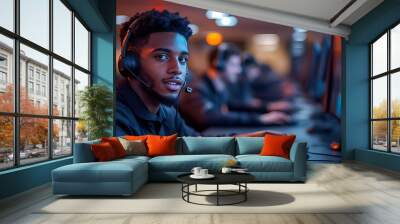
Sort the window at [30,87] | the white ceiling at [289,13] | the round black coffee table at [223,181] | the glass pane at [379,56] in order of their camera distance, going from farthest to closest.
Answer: the glass pane at [379,56], the white ceiling at [289,13], the window at [30,87], the round black coffee table at [223,181]

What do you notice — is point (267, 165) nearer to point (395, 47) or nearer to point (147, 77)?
point (147, 77)

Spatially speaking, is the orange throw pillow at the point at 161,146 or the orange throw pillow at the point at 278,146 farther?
the orange throw pillow at the point at 161,146

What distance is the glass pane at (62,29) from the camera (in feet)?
21.9

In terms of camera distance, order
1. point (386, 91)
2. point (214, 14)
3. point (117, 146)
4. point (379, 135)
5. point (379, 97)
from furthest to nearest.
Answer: point (214, 14), point (379, 97), point (379, 135), point (386, 91), point (117, 146)

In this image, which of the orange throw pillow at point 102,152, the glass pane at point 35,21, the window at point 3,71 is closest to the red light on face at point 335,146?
the orange throw pillow at point 102,152

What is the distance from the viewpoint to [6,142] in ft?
16.2

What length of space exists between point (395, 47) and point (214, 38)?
13.4ft

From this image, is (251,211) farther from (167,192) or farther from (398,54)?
(398,54)

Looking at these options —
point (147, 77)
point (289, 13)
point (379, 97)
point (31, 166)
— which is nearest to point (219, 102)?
point (147, 77)

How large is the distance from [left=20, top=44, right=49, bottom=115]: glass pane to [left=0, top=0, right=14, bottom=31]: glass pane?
0.44 meters

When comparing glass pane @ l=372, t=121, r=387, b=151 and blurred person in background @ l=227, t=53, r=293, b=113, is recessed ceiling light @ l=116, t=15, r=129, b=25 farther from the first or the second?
glass pane @ l=372, t=121, r=387, b=151

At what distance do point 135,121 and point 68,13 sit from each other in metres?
3.00

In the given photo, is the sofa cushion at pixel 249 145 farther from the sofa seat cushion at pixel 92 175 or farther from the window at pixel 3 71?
the window at pixel 3 71

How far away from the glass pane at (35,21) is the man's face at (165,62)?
3148 mm
